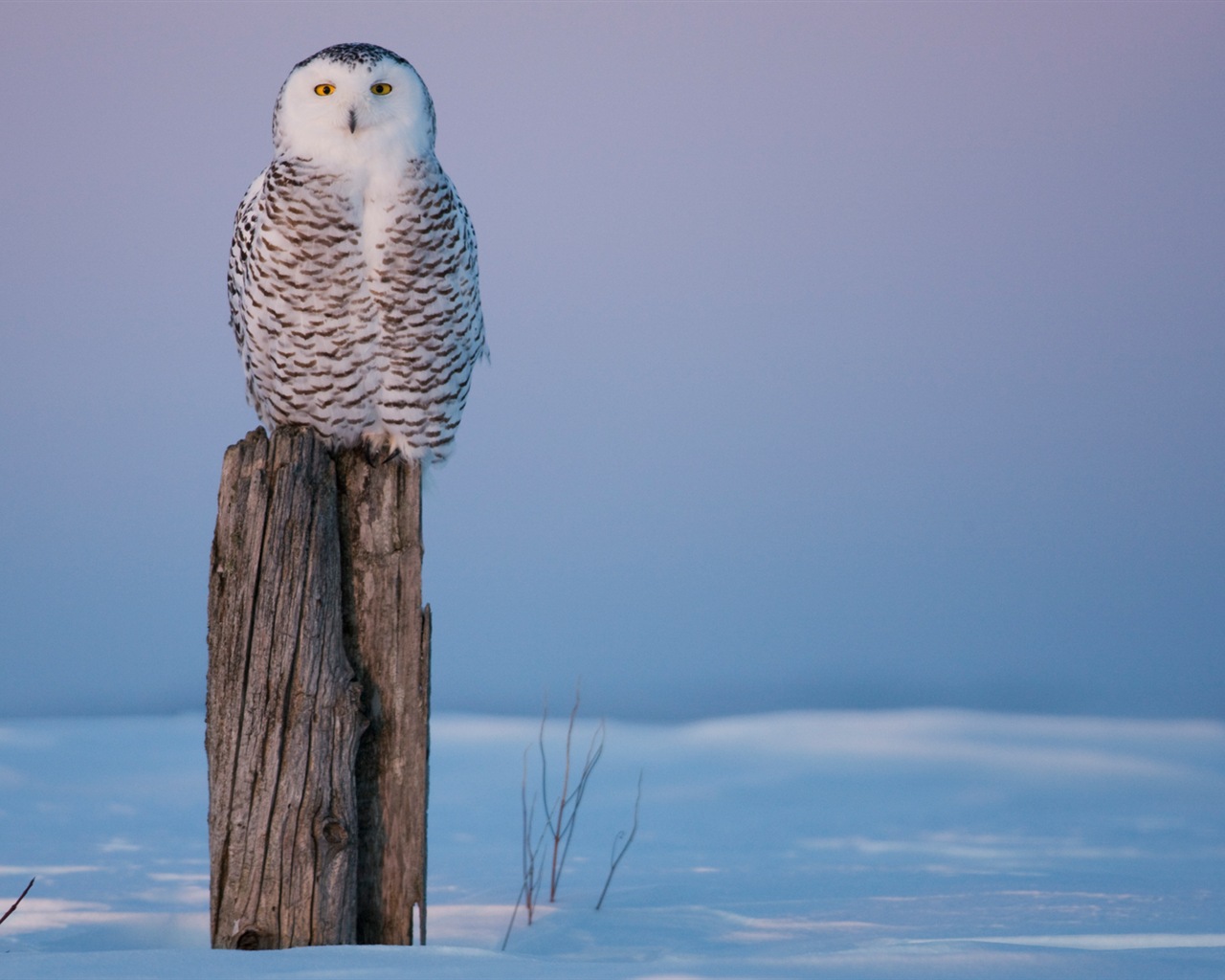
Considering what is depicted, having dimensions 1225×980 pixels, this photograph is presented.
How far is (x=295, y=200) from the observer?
392 cm

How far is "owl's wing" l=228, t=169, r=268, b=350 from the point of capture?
13.5 ft

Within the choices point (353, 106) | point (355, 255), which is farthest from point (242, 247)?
point (353, 106)

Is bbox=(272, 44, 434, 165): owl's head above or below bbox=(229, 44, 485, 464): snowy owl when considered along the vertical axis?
above

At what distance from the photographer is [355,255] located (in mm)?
3949

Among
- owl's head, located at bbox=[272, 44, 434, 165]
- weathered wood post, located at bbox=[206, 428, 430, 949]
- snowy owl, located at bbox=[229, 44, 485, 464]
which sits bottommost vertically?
weathered wood post, located at bbox=[206, 428, 430, 949]

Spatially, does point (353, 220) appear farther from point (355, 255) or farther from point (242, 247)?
point (242, 247)

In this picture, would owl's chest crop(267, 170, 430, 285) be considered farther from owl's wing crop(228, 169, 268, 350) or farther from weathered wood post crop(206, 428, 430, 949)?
weathered wood post crop(206, 428, 430, 949)

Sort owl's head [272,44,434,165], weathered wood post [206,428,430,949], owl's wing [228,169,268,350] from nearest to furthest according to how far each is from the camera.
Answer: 1. weathered wood post [206,428,430,949]
2. owl's head [272,44,434,165]
3. owl's wing [228,169,268,350]

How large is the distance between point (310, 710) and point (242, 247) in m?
1.55

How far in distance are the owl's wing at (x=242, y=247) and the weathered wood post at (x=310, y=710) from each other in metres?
0.71

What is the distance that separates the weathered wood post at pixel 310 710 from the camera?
3.60 metres

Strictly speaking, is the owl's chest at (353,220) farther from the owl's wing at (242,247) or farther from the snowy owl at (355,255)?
the owl's wing at (242,247)

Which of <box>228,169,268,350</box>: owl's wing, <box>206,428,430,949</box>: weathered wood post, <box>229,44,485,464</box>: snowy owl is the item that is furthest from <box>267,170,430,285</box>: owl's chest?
<box>206,428,430,949</box>: weathered wood post

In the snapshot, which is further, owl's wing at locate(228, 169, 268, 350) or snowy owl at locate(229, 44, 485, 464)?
owl's wing at locate(228, 169, 268, 350)
